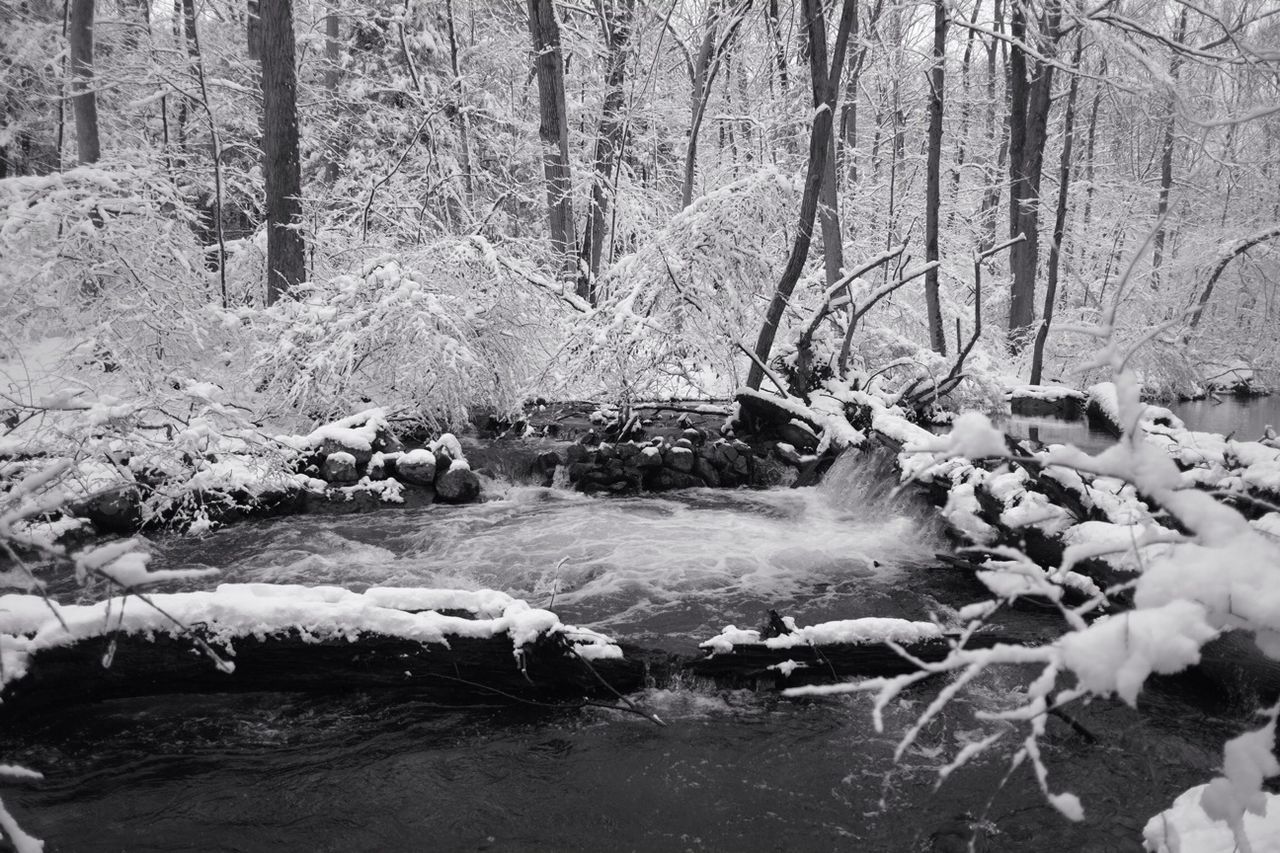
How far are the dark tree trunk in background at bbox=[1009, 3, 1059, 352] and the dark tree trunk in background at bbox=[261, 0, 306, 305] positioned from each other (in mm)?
10110

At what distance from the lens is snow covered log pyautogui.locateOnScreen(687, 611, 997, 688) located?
4.59 m

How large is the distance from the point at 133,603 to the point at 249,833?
1.60 metres

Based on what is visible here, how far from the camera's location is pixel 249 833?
358 centimetres

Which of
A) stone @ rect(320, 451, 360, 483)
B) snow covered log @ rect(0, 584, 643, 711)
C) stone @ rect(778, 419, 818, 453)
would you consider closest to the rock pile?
stone @ rect(778, 419, 818, 453)

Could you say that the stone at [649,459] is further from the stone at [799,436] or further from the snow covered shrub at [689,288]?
the stone at [799,436]

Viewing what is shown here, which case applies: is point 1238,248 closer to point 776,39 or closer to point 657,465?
point 776,39

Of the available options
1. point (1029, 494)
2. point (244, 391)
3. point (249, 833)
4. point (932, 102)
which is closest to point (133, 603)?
point (249, 833)

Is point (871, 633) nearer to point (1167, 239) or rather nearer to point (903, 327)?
point (903, 327)

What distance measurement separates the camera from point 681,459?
9.80 metres

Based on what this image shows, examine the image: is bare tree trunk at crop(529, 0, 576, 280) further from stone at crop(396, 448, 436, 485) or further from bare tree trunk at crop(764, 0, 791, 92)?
stone at crop(396, 448, 436, 485)

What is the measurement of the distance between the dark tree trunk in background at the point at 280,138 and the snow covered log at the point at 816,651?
8354 mm

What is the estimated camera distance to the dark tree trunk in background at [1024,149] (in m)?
12.6

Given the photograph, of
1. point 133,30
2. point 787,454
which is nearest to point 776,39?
point 787,454

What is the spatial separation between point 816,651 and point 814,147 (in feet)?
23.6
